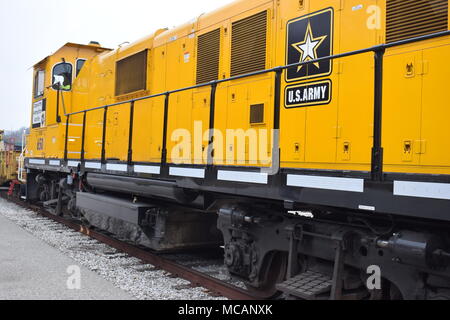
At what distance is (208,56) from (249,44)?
84 cm

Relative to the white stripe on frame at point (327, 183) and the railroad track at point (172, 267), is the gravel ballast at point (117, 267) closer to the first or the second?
the railroad track at point (172, 267)

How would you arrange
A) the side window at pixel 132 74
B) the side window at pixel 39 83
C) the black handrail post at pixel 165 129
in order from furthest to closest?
the side window at pixel 39 83, the side window at pixel 132 74, the black handrail post at pixel 165 129

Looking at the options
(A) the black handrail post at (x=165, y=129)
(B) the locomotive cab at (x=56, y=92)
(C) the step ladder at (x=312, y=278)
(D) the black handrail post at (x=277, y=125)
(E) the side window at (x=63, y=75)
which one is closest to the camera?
(C) the step ladder at (x=312, y=278)

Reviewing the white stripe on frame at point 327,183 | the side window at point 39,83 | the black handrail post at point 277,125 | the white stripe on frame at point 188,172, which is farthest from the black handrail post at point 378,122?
the side window at point 39,83

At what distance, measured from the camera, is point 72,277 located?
546 cm

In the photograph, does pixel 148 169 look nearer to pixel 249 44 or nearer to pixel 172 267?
pixel 172 267

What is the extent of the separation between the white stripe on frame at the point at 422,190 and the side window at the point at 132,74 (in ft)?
16.9

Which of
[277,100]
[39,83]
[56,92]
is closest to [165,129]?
[277,100]

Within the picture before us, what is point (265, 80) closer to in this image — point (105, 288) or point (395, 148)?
point (395, 148)

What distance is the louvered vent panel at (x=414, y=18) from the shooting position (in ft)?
10.3

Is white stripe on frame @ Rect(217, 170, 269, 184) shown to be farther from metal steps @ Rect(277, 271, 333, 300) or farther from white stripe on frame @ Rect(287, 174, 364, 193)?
metal steps @ Rect(277, 271, 333, 300)

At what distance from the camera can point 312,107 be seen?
3982 millimetres

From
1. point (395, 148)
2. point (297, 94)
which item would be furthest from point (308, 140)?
point (395, 148)
